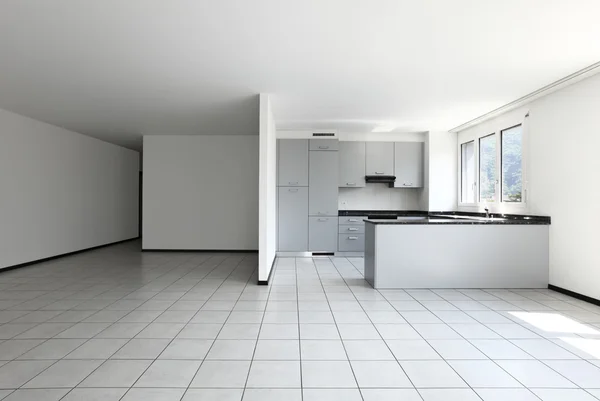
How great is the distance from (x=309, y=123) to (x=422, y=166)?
8.64 feet

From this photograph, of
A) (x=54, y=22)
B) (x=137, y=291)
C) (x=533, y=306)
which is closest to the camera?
(x=54, y=22)

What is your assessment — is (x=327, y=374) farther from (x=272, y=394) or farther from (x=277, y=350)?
(x=277, y=350)

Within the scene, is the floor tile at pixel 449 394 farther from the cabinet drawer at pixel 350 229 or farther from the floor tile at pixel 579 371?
the cabinet drawer at pixel 350 229

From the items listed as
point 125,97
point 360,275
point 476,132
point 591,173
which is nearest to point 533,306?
point 591,173

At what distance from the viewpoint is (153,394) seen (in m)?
2.10

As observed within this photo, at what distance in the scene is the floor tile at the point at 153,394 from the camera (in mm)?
2053

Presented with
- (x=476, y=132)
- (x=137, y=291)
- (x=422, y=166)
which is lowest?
(x=137, y=291)

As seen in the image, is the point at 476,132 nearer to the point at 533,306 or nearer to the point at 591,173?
the point at 591,173

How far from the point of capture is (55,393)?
6.93 feet

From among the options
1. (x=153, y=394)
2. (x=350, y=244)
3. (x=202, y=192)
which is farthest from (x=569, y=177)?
(x=202, y=192)

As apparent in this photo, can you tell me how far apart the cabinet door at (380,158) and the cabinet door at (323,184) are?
821mm

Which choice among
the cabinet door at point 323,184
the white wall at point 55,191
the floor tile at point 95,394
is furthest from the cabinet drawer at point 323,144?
the floor tile at point 95,394

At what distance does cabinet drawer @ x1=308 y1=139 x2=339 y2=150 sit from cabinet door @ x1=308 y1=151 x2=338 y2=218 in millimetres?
101

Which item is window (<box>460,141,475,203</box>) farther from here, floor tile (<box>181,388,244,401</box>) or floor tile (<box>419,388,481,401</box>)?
floor tile (<box>181,388,244,401</box>)
